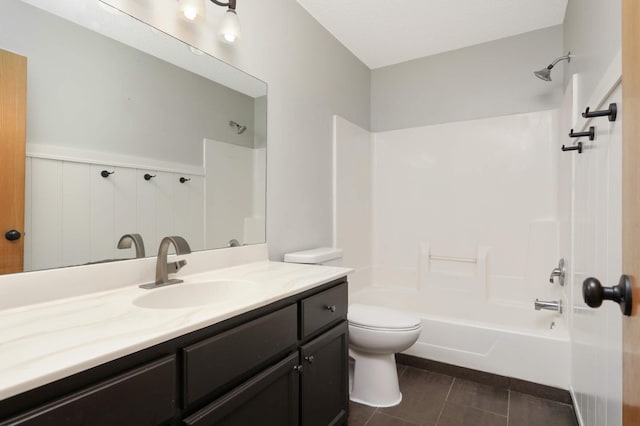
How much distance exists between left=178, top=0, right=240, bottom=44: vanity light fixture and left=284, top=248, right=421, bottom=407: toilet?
1.18 meters

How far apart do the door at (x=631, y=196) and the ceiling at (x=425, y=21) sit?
1.88 meters

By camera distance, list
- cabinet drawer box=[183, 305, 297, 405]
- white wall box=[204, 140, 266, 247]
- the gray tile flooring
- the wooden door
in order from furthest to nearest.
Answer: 1. the gray tile flooring
2. white wall box=[204, 140, 266, 247]
3. the wooden door
4. cabinet drawer box=[183, 305, 297, 405]

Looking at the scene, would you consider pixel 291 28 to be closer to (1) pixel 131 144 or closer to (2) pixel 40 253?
(1) pixel 131 144

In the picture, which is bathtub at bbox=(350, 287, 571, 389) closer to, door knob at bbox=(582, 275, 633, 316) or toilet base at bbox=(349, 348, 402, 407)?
toilet base at bbox=(349, 348, 402, 407)

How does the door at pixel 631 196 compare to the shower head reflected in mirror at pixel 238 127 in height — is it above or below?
below

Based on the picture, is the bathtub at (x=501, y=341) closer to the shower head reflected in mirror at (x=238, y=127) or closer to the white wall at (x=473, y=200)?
the white wall at (x=473, y=200)

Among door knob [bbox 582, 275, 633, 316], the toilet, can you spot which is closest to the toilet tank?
the toilet

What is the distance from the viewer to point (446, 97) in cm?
292

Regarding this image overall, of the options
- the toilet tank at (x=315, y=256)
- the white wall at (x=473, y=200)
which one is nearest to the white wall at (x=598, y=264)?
the white wall at (x=473, y=200)

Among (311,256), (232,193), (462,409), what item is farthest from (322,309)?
(462,409)

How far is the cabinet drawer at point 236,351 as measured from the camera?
0.89m

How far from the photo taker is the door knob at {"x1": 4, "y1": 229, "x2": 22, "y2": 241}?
101 centimetres

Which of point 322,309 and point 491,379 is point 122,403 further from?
point 491,379

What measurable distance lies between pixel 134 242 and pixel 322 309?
79 cm
